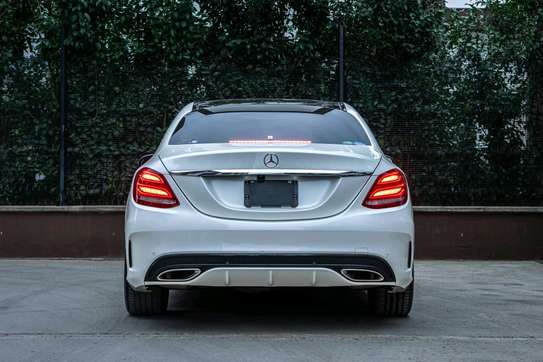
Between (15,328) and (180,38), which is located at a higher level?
(180,38)

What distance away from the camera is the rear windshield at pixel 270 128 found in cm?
720

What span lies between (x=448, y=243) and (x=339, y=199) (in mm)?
6083

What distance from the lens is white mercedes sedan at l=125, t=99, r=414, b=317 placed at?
657cm

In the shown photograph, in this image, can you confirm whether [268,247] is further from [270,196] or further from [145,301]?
[145,301]

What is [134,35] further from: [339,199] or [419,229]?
[339,199]

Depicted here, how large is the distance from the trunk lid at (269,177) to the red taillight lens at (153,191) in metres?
0.09

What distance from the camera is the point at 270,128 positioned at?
24.4 ft

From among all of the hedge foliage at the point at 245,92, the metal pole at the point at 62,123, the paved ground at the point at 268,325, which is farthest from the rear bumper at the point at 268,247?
the metal pole at the point at 62,123

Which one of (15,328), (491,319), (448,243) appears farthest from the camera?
(448,243)

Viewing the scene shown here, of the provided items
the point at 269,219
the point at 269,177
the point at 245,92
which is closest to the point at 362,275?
the point at 269,219

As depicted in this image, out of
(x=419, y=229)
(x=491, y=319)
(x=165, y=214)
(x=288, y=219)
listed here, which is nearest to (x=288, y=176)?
(x=288, y=219)

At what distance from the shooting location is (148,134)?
12562mm

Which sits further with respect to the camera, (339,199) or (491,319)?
(491,319)

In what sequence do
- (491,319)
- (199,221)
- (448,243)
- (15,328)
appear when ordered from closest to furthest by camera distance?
(199,221) < (15,328) < (491,319) < (448,243)
